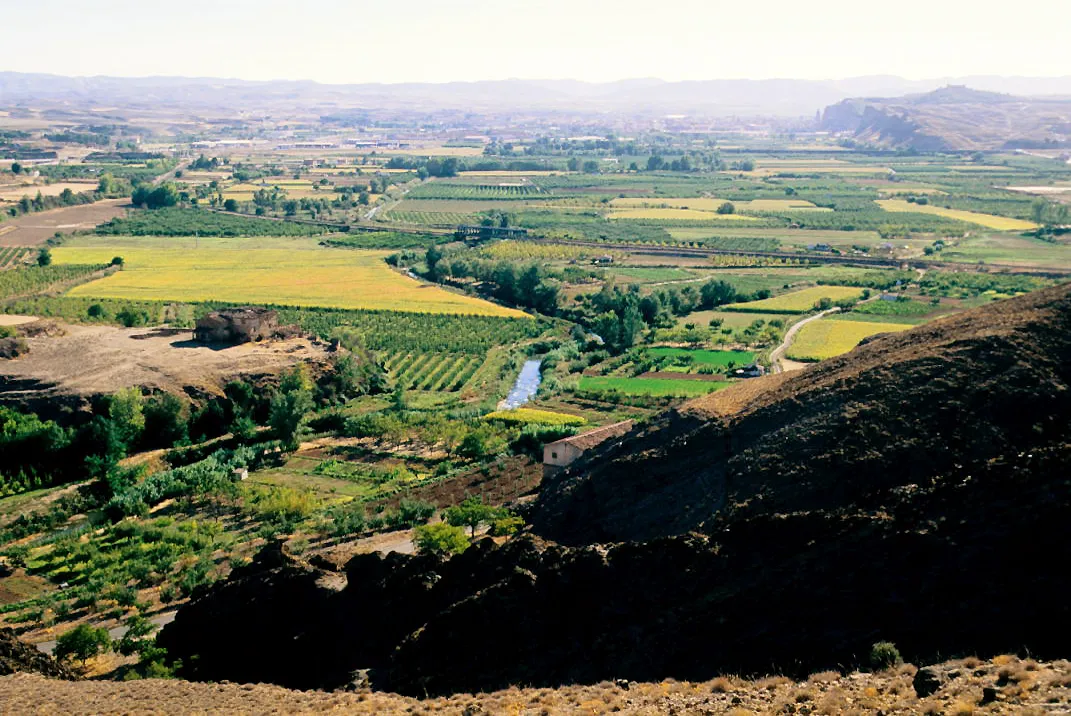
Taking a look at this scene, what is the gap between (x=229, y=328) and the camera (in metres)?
65.8

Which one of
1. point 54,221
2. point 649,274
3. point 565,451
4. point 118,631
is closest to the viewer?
point 118,631

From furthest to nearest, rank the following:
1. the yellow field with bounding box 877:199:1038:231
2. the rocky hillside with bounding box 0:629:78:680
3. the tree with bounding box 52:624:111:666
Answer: the yellow field with bounding box 877:199:1038:231
the tree with bounding box 52:624:111:666
the rocky hillside with bounding box 0:629:78:680

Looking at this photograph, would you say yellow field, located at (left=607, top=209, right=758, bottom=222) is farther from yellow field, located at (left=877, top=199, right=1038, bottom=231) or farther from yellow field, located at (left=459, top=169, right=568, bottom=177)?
yellow field, located at (left=459, top=169, right=568, bottom=177)

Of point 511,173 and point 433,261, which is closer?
point 433,261

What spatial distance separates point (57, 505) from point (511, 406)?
23.0 m

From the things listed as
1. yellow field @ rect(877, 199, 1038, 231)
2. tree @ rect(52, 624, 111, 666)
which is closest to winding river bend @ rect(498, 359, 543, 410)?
tree @ rect(52, 624, 111, 666)

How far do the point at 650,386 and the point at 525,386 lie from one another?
25.2 ft

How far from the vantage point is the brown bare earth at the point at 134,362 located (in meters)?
55.9

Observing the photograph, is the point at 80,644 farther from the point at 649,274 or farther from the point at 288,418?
the point at 649,274

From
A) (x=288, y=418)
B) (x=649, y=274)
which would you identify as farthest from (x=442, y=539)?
(x=649, y=274)

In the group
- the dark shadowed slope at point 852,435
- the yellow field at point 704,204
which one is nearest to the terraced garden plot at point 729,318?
the dark shadowed slope at point 852,435

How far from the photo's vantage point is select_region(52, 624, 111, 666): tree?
95.1ft

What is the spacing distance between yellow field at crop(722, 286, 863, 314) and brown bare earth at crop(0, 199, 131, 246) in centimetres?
7243

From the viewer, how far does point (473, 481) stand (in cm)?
4444
